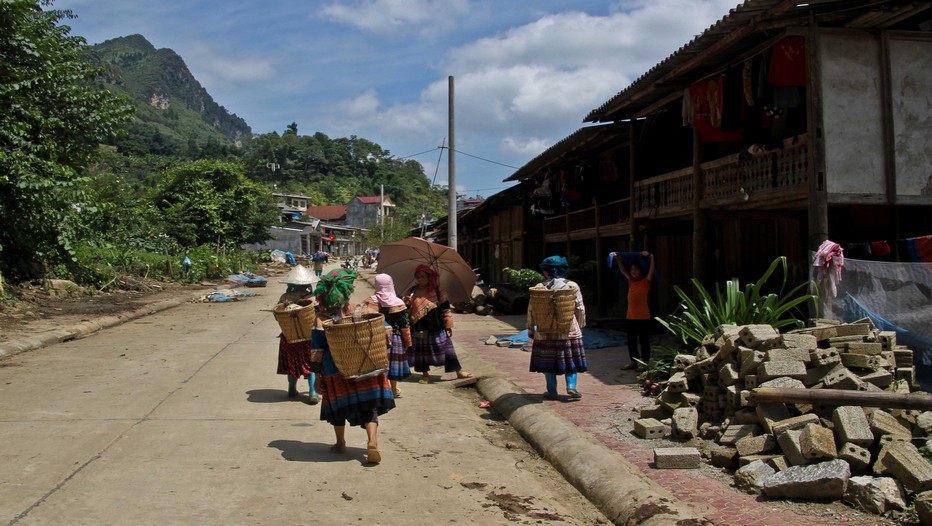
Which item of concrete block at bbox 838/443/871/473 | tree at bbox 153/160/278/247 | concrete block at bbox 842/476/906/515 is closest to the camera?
concrete block at bbox 842/476/906/515

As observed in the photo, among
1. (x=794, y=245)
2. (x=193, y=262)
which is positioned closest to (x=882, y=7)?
(x=794, y=245)

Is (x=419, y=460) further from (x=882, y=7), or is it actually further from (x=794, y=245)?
(x=794, y=245)

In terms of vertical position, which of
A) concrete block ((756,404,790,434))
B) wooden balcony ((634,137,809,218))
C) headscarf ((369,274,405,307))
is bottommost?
concrete block ((756,404,790,434))

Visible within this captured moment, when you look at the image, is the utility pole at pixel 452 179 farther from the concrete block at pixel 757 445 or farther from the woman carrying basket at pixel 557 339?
the concrete block at pixel 757 445

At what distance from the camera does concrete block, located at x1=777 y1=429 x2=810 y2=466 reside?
505 cm

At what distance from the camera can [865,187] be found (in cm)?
875

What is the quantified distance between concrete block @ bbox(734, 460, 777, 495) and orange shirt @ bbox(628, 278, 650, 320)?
4.83 metres

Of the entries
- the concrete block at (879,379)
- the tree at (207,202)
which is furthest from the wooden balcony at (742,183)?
the tree at (207,202)

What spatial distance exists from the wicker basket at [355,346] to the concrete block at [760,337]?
3.33 m

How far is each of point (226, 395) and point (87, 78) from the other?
15.0 meters

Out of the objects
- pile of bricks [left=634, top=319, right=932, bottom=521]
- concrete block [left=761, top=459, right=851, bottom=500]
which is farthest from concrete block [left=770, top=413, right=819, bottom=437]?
concrete block [left=761, top=459, right=851, bottom=500]

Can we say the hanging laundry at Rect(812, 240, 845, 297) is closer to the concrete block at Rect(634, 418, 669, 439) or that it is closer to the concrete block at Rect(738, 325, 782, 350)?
the concrete block at Rect(738, 325, 782, 350)

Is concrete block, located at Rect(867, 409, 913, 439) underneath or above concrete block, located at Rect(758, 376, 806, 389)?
underneath

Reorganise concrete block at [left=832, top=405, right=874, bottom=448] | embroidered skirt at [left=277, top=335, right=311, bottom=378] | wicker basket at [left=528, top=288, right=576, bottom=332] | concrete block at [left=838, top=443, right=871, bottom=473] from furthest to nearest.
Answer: embroidered skirt at [left=277, top=335, right=311, bottom=378], wicker basket at [left=528, top=288, right=576, bottom=332], concrete block at [left=832, top=405, right=874, bottom=448], concrete block at [left=838, top=443, right=871, bottom=473]
